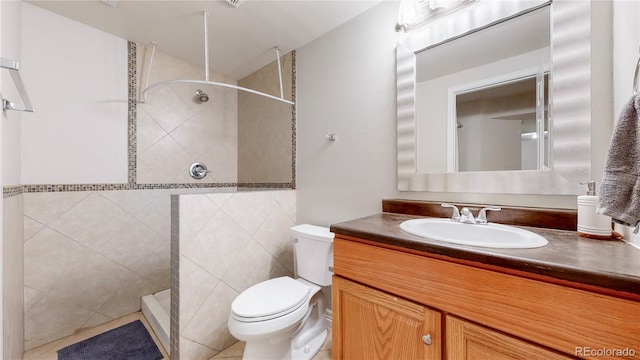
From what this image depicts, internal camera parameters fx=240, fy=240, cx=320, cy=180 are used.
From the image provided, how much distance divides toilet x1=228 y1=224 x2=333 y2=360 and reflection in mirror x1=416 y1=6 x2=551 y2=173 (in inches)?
33.1

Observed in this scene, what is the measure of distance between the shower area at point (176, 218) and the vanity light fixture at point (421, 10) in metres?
0.99

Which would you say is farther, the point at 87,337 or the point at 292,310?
the point at 87,337

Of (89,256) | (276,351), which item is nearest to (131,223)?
(89,256)

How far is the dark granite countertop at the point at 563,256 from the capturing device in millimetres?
537

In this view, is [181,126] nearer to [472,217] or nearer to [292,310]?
[292,310]

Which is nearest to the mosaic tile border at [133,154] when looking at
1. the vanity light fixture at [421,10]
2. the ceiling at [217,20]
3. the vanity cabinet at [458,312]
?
the ceiling at [217,20]

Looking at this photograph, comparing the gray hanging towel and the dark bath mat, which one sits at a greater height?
the gray hanging towel

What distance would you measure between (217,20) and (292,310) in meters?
1.97

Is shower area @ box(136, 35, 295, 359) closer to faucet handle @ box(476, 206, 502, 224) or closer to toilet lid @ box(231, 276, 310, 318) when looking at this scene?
toilet lid @ box(231, 276, 310, 318)

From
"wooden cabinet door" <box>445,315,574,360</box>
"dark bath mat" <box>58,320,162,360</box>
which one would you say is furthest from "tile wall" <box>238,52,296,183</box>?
"wooden cabinet door" <box>445,315,574,360</box>

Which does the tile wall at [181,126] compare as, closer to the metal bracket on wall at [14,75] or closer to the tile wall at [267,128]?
the tile wall at [267,128]

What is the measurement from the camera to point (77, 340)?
1629 millimetres

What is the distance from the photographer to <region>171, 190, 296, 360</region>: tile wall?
1416 mm

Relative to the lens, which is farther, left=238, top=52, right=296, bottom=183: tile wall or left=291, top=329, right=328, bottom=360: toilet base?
left=238, top=52, right=296, bottom=183: tile wall
